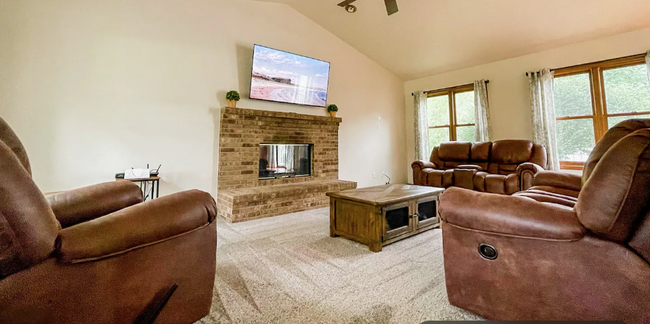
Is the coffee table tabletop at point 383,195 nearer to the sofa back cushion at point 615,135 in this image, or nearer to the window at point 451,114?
the sofa back cushion at point 615,135

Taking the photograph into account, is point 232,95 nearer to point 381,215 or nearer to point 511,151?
point 381,215

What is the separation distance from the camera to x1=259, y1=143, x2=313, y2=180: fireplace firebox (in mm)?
3785

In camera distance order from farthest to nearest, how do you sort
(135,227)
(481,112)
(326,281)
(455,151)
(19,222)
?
1. (481,112)
2. (455,151)
3. (326,281)
4. (135,227)
5. (19,222)

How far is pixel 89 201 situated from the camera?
48.8 inches

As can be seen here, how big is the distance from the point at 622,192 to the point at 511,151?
3523mm

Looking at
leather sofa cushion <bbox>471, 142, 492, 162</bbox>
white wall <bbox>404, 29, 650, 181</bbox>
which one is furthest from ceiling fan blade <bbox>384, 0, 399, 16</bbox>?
white wall <bbox>404, 29, 650, 181</bbox>

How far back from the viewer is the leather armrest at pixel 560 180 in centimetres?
202

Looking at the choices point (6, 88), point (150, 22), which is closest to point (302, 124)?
point (150, 22)

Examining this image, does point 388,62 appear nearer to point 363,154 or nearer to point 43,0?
point 363,154

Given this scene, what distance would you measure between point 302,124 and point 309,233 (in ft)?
7.05

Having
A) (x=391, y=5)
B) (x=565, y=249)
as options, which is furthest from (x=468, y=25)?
(x=565, y=249)

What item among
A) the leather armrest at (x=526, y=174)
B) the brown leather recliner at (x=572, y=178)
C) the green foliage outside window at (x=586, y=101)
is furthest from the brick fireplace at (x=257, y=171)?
the green foliage outside window at (x=586, y=101)

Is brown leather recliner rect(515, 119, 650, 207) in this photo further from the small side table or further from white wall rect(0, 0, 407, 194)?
the small side table

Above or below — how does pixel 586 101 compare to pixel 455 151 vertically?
above
